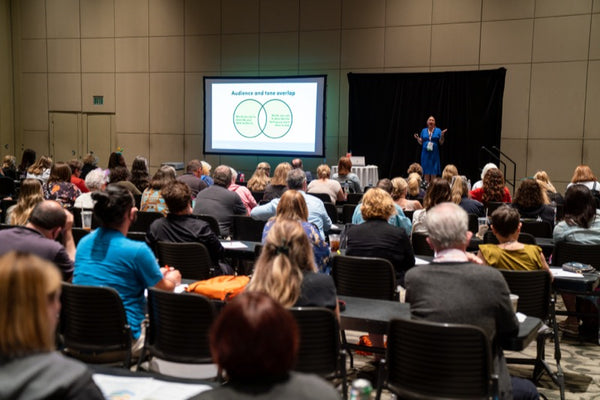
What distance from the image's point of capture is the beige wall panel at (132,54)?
15.3 meters

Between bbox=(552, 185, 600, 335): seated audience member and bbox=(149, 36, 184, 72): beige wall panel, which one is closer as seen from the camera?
bbox=(552, 185, 600, 335): seated audience member

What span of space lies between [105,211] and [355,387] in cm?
231

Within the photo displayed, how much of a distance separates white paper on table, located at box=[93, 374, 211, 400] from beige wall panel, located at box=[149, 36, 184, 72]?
44.7ft

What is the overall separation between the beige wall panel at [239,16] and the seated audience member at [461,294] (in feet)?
40.4

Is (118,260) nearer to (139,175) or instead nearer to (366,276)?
(366,276)

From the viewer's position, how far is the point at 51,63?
1619 centimetres

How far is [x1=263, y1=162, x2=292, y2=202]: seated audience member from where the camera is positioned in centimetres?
745

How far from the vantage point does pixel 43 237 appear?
11.7 ft

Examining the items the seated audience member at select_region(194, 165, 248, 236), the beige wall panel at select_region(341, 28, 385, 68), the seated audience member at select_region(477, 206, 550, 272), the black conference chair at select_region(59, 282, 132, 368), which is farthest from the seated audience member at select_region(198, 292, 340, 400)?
the beige wall panel at select_region(341, 28, 385, 68)

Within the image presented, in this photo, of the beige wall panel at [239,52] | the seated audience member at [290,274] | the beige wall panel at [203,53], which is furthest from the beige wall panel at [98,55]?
the seated audience member at [290,274]

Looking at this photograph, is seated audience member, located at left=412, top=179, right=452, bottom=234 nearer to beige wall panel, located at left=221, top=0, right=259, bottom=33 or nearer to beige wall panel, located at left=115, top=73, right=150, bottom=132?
beige wall panel, located at left=221, top=0, right=259, bottom=33

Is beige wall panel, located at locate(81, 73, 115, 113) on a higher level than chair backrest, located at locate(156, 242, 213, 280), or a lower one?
higher

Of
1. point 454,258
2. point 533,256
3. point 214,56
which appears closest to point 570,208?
point 533,256

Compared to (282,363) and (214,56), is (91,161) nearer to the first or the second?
(214,56)
